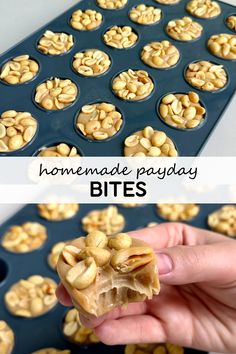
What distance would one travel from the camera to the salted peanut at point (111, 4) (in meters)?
1.40

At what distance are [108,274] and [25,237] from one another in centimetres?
44

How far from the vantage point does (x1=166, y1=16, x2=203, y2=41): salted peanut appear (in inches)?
51.6

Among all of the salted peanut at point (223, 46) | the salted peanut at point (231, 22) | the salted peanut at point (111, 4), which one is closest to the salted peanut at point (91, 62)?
the salted peanut at point (111, 4)

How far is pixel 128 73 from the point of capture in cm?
121

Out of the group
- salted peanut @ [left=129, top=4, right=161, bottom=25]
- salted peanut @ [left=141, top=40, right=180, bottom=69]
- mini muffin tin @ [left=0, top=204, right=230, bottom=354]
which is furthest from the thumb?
salted peanut @ [left=129, top=4, right=161, bottom=25]

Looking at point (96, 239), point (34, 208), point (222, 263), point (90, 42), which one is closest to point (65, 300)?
point (96, 239)

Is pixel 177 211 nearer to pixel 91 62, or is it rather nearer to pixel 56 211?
pixel 56 211

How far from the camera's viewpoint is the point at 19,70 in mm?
1214

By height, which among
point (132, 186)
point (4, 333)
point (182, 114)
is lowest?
point (4, 333)

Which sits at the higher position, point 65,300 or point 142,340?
point 65,300

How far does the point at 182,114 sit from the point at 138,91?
0.14m

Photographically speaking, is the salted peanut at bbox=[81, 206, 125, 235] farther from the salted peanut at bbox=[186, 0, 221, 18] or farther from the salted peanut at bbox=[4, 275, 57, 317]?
the salted peanut at bbox=[186, 0, 221, 18]

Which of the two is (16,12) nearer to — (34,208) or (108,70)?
(108,70)

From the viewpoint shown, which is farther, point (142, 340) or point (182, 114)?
point (182, 114)
